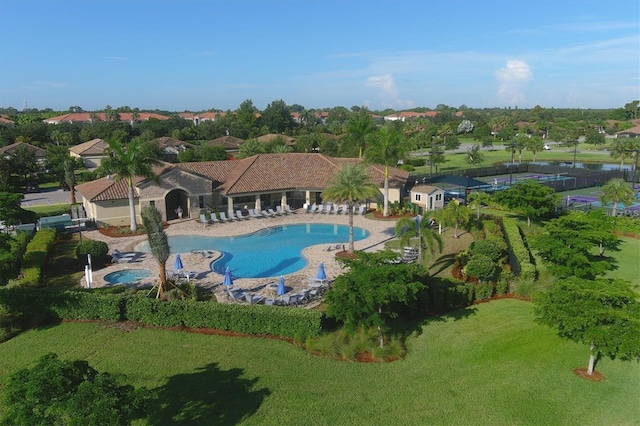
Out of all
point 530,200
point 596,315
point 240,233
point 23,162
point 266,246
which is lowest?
point 266,246

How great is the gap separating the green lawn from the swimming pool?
8303 millimetres

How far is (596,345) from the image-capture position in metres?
14.1

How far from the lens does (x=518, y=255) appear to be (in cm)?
→ 2433

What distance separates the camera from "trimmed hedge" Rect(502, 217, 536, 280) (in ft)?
72.9

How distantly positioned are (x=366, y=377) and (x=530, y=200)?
2175 cm

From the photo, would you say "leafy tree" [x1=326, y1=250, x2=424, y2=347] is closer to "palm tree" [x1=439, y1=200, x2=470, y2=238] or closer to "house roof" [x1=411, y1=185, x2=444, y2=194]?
"palm tree" [x1=439, y1=200, x2=470, y2=238]

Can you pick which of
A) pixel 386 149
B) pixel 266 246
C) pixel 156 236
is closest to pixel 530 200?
pixel 386 149

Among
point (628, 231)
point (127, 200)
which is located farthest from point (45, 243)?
point (628, 231)

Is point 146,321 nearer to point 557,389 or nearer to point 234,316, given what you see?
point 234,316

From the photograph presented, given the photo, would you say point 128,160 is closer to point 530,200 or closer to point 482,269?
point 482,269

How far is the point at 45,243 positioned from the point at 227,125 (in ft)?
Result: 301

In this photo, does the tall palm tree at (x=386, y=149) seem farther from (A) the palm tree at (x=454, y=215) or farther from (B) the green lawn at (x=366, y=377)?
(B) the green lawn at (x=366, y=377)

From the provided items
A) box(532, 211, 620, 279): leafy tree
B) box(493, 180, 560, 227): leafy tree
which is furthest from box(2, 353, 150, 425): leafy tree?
box(493, 180, 560, 227): leafy tree

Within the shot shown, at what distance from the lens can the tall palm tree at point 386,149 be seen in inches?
1449
